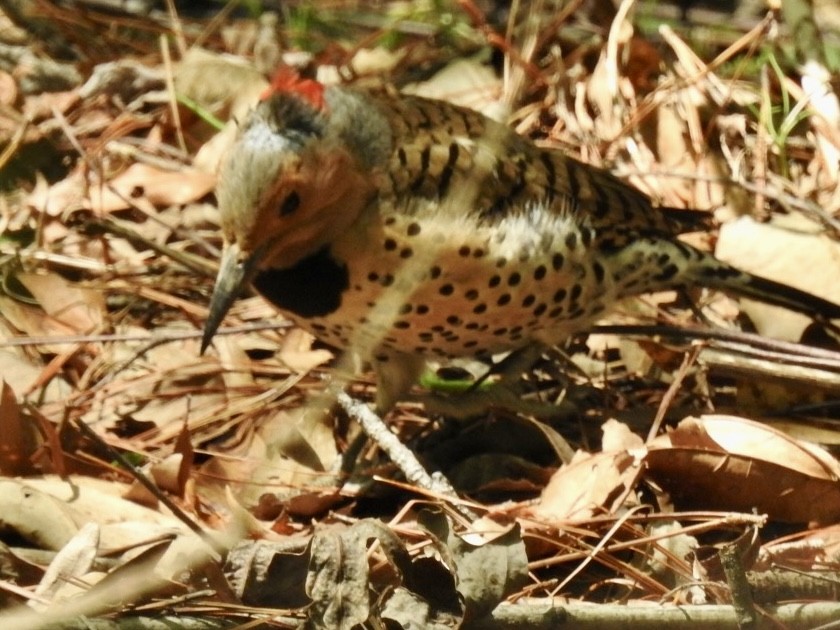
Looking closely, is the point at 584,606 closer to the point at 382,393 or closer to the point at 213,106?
the point at 382,393

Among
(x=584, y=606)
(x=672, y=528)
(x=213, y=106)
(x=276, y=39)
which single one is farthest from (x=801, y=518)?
(x=276, y=39)

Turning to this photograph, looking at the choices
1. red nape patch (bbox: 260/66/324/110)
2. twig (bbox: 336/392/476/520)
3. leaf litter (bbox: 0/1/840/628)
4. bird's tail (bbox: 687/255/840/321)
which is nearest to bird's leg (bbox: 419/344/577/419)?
leaf litter (bbox: 0/1/840/628)

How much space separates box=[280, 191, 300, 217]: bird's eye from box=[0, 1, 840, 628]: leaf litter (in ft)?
2.06

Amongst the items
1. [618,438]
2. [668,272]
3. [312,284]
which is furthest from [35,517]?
[668,272]

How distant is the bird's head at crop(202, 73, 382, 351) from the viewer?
2615 millimetres

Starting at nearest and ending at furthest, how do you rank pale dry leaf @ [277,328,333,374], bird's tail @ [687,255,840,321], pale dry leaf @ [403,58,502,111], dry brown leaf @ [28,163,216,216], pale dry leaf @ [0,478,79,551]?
1. pale dry leaf @ [0,478,79,551]
2. bird's tail @ [687,255,840,321]
3. pale dry leaf @ [277,328,333,374]
4. dry brown leaf @ [28,163,216,216]
5. pale dry leaf @ [403,58,502,111]

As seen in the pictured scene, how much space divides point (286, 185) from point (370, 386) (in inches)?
40.3

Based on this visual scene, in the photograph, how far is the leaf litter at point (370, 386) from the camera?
86.2 inches

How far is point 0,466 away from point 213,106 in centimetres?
204

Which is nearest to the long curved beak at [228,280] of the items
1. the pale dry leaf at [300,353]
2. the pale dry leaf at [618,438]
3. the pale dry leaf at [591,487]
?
the pale dry leaf at [300,353]

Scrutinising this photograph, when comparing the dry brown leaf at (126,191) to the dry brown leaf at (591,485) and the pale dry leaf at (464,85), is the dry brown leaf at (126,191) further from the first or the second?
the dry brown leaf at (591,485)

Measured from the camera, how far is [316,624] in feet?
6.72

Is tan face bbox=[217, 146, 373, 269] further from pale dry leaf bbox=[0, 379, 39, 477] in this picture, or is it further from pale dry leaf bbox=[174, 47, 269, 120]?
pale dry leaf bbox=[174, 47, 269, 120]

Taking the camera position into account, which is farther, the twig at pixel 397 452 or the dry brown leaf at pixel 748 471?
the twig at pixel 397 452
